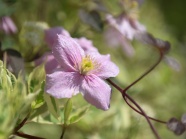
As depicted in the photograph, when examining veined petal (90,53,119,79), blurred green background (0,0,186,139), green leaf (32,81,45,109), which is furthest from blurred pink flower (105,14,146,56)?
green leaf (32,81,45,109)

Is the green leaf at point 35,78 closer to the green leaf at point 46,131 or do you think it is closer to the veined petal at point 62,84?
the veined petal at point 62,84

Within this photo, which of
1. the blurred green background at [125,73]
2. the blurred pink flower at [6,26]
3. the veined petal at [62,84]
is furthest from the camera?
the blurred green background at [125,73]

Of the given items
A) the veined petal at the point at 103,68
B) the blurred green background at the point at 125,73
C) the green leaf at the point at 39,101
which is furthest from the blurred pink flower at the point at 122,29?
the green leaf at the point at 39,101

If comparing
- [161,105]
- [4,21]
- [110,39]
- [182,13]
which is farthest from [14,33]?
[182,13]

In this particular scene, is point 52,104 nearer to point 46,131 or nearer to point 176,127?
point 176,127

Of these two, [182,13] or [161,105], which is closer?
[161,105]

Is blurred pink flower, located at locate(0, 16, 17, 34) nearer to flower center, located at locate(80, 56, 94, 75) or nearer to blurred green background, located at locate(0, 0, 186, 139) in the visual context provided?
blurred green background, located at locate(0, 0, 186, 139)

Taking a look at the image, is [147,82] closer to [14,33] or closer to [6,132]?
[14,33]
